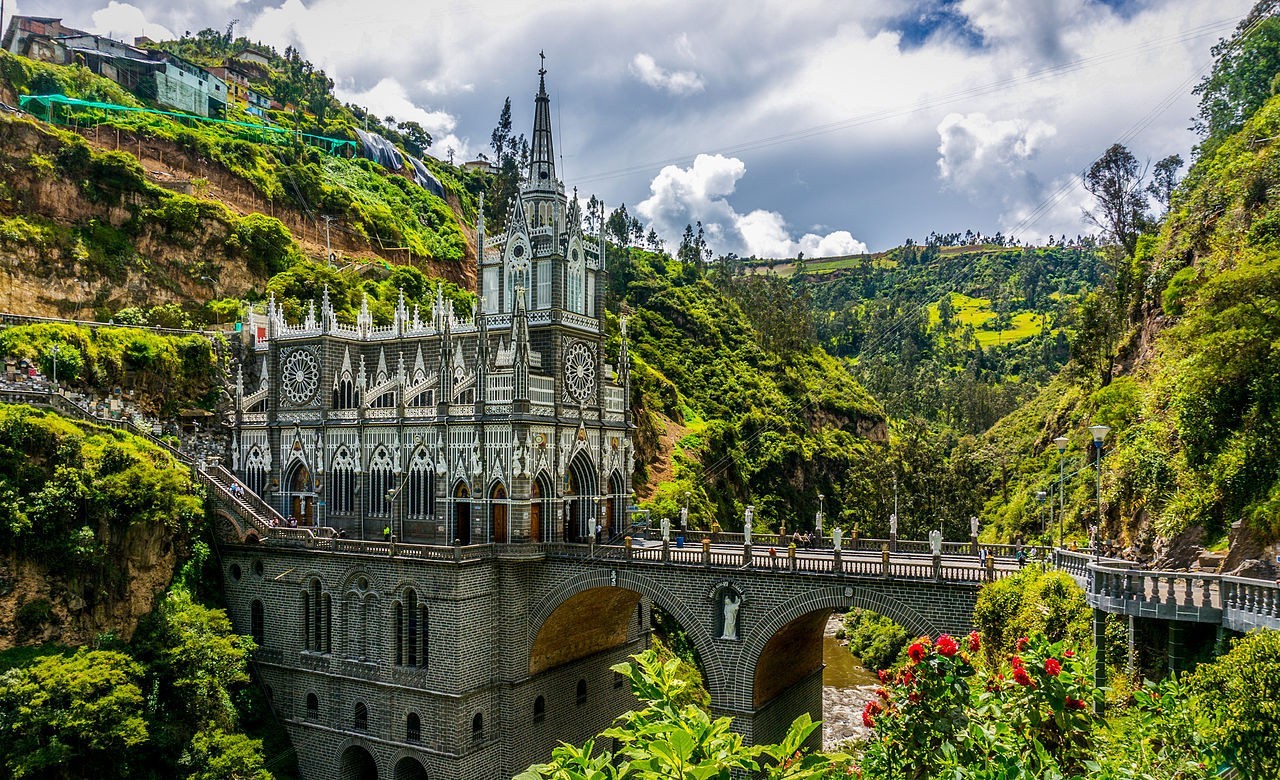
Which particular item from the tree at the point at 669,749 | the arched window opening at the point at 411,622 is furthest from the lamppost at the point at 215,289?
the tree at the point at 669,749

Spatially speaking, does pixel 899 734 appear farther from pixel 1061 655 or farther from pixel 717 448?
pixel 717 448

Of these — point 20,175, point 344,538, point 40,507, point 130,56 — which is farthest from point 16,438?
point 130,56

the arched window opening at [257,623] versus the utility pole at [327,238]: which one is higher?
the utility pole at [327,238]

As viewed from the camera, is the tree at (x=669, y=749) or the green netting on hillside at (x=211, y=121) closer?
the tree at (x=669, y=749)

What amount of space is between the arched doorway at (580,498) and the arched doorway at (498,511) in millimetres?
3205

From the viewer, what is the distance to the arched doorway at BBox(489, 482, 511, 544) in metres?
34.7

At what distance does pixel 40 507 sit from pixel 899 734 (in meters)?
31.1

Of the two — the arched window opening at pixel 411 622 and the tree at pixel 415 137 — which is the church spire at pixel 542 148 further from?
the tree at pixel 415 137

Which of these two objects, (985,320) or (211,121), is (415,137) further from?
(985,320)

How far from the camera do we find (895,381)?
11294 cm

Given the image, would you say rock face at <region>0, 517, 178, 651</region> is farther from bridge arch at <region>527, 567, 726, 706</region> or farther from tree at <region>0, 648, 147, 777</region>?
bridge arch at <region>527, 567, 726, 706</region>

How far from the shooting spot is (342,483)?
39094mm

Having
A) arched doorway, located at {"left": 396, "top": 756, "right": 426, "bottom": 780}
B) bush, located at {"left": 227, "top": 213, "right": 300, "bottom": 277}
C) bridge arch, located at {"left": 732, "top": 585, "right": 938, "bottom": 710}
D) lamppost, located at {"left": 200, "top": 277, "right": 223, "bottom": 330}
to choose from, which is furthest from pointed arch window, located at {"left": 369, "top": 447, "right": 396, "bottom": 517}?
bush, located at {"left": 227, "top": 213, "right": 300, "bottom": 277}

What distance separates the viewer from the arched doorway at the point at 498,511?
114ft
